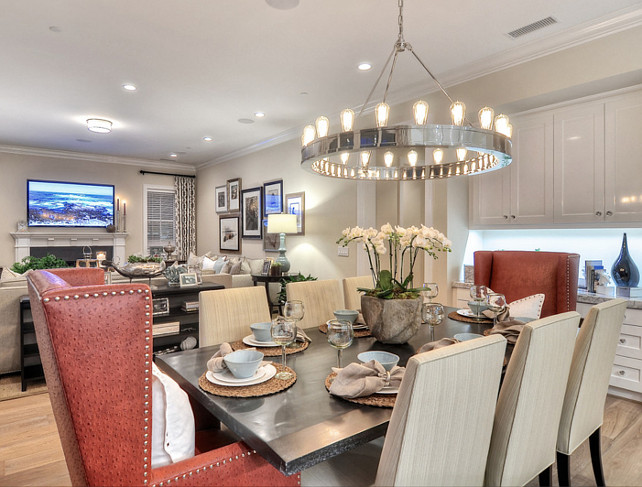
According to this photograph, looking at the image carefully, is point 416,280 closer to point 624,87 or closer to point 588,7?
point 624,87

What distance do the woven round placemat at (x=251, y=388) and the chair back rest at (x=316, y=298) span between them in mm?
1065

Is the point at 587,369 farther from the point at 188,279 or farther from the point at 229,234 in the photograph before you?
the point at 229,234

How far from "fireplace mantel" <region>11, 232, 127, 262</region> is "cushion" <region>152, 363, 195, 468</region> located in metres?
6.79

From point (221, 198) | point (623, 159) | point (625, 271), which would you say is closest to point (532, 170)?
point (623, 159)

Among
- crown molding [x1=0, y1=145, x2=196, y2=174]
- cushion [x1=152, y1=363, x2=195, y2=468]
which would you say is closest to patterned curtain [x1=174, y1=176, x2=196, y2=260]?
crown molding [x1=0, y1=145, x2=196, y2=174]

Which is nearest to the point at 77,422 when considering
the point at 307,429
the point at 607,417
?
the point at 307,429

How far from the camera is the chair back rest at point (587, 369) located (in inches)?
61.0

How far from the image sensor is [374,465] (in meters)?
1.39

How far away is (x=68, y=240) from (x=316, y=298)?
6444 millimetres

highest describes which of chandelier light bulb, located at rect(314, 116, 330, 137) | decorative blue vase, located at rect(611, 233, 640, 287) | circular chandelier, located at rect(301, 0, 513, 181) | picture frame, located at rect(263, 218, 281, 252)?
chandelier light bulb, located at rect(314, 116, 330, 137)

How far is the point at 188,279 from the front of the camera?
356cm

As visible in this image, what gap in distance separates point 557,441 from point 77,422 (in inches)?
66.8

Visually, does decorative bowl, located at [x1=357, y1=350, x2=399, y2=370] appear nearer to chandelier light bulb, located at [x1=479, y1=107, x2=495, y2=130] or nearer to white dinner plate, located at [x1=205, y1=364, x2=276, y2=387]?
white dinner plate, located at [x1=205, y1=364, x2=276, y2=387]

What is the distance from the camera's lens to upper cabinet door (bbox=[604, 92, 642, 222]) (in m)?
2.90
